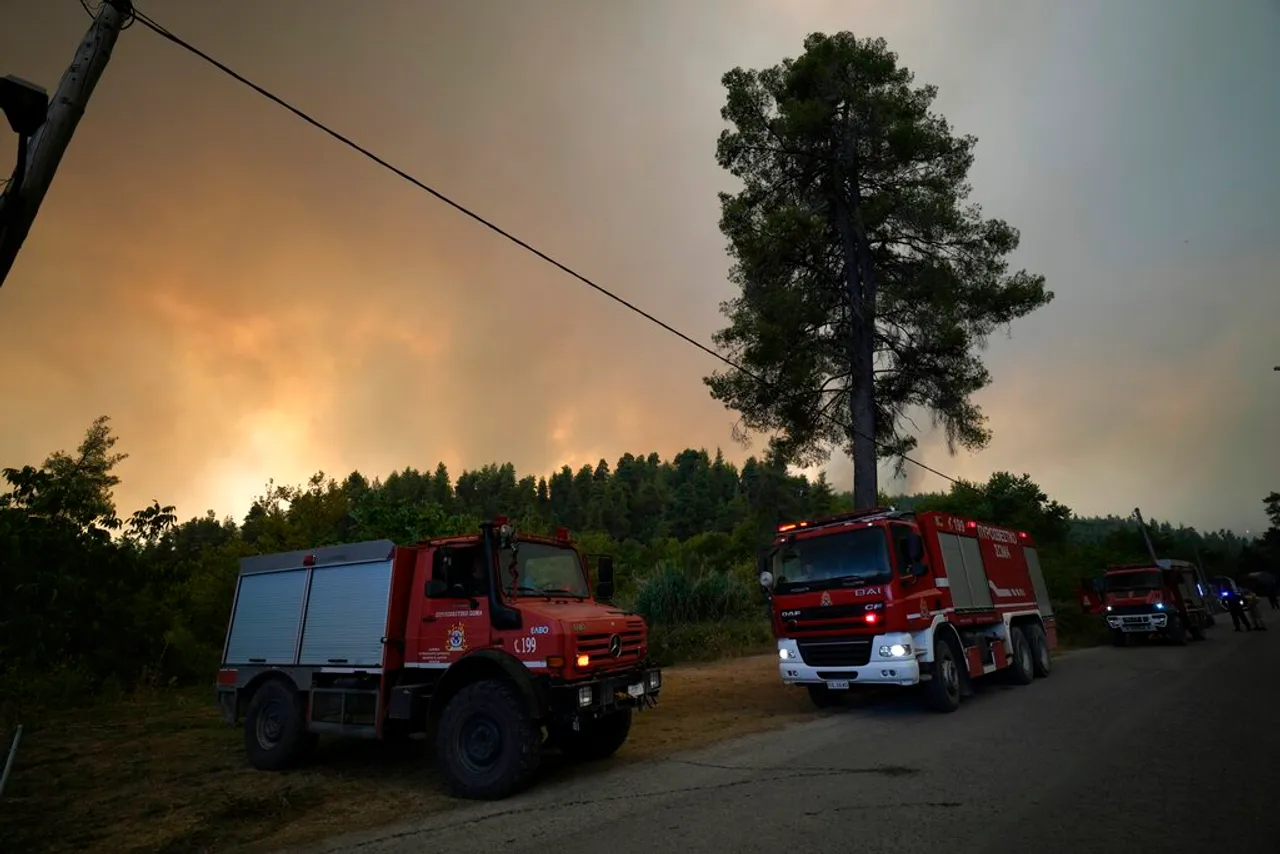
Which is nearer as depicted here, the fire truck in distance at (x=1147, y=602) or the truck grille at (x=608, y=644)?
the truck grille at (x=608, y=644)

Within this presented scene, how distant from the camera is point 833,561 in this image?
10016mm

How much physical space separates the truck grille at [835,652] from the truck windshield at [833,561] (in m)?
0.82

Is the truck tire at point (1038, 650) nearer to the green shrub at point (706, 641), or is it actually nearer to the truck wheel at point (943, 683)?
the truck wheel at point (943, 683)

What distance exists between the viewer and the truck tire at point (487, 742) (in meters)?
5.99

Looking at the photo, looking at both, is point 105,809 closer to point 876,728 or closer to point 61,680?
point 876,728

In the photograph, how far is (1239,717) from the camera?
8070 mm

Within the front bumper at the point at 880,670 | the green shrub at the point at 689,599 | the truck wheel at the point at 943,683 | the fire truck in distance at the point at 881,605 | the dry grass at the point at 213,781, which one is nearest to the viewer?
the dry grass at the point at 213,781

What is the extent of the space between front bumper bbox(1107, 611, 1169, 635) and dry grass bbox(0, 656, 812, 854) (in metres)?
14.8

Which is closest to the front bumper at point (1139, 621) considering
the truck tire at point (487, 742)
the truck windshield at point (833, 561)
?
the truck windshield at point (833, 561)

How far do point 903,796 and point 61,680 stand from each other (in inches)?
658

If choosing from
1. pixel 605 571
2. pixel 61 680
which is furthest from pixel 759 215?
pixel 61 680

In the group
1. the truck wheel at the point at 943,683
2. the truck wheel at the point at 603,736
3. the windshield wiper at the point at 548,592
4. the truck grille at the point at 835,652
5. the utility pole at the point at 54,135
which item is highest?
the utility pole at the point at 54,135

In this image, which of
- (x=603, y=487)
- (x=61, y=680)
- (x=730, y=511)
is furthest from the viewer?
(x=603, y=487)

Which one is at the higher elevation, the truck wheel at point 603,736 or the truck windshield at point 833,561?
the truck windshield at point 833,561
